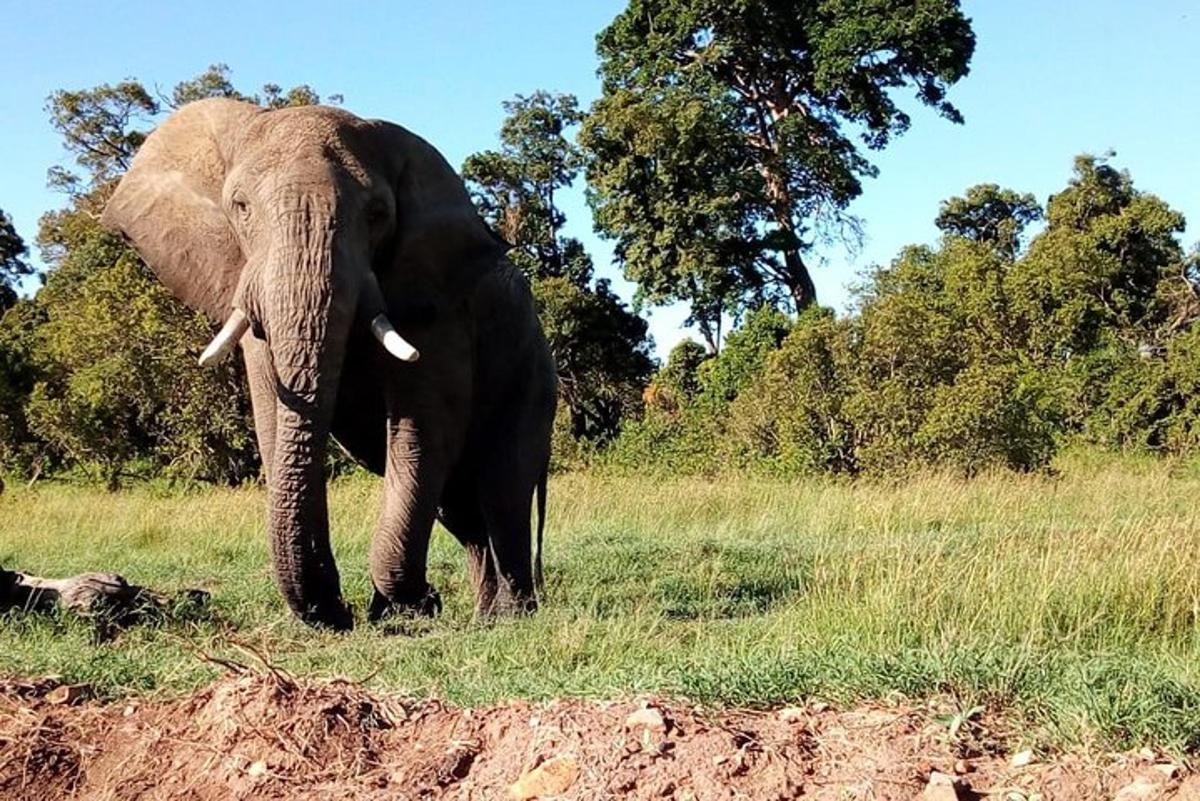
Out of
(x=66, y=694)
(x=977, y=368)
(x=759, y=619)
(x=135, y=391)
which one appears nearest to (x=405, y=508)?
(x=759, y=619)

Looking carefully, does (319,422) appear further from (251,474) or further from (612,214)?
(612,214)

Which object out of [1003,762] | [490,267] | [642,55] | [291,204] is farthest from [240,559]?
[642,55]

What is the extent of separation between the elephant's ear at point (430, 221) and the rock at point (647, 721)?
4151mm

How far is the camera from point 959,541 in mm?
10664

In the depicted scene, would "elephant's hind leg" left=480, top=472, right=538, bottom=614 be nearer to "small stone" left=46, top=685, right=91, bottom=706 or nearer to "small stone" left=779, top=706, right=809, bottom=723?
"small stone" left=46, top=685, right=91, bottom=706

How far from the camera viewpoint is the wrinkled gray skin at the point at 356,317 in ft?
21.4

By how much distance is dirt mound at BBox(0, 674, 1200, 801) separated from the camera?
10.9ft

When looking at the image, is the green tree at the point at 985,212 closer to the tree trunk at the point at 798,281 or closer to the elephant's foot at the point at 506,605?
the tree trunk at the point at 798,281

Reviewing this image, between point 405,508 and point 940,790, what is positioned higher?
point 405,508

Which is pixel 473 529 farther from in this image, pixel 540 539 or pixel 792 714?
pixel 792 714

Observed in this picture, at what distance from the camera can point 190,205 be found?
7.45 m

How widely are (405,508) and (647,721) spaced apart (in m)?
3.80

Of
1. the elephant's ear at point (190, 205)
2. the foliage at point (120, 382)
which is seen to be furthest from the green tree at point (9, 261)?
the elephant's ear at point (190, 205)

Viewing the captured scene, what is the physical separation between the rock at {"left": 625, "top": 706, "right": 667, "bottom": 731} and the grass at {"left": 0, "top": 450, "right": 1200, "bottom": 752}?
0.37m
